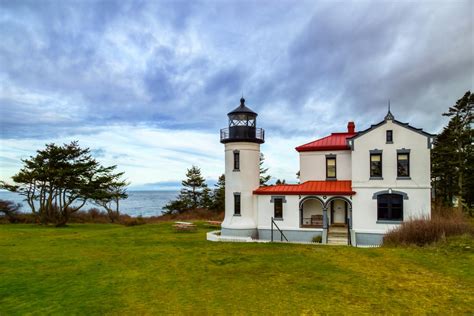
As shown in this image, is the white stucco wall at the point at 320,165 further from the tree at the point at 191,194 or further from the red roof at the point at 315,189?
the tree at the point at 191,194

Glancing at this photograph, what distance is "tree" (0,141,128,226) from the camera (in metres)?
28.0

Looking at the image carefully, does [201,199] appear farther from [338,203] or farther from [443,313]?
[443,313]

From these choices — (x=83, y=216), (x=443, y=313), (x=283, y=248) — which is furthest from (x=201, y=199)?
(x=443, y=313)

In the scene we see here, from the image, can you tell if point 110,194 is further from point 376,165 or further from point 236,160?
point 376,165

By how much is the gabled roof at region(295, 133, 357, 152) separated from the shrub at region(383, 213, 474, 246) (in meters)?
6.14

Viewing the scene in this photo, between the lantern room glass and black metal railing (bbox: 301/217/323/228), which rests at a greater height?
the lantern room glass

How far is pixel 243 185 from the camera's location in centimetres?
1962

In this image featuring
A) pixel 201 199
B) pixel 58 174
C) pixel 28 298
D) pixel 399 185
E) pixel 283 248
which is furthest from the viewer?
pixel 201 199

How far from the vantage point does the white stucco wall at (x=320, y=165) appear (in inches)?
779

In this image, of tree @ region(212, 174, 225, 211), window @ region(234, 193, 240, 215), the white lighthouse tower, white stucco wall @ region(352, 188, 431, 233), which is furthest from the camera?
tree @ region(212, 174, 225, 211)

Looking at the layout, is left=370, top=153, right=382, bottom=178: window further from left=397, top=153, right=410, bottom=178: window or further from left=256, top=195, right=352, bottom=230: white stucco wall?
left=256, top=195, right=352, bottom=230: white stucco wall

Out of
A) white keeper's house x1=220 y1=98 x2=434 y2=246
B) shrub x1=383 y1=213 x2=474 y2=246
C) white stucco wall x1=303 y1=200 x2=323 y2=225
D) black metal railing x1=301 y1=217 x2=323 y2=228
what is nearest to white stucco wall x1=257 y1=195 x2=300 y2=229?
white keeper's house x1=220 y1=98 x2=434 y2=246

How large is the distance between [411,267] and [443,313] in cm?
397

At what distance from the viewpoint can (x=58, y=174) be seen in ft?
90.2
